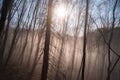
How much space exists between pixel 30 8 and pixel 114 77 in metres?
28.8

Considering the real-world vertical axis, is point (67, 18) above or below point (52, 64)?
above

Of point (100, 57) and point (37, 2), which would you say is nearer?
point (37, 2)

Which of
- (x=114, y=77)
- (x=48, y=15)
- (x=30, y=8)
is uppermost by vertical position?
(x=30, y=8)

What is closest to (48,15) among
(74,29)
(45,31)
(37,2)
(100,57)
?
(45,31)

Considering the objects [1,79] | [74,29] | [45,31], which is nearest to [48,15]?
[45,31]

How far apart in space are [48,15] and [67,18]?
619 inches

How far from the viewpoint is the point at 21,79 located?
1708 centimetres

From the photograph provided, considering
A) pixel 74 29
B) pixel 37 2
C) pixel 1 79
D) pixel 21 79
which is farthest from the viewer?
pixel 74 29

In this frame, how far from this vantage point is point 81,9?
28031 mm

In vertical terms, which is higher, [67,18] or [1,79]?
[67,18]

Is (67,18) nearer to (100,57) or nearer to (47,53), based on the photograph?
(47,53)

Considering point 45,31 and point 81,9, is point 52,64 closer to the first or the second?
point 45,31

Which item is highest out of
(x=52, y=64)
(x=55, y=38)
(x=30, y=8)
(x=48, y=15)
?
(x=30, y=8)

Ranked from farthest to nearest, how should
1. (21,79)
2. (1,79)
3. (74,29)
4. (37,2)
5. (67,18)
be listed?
(74,29)
(67,18)
(37,2)
(21,79)
(1,79)
